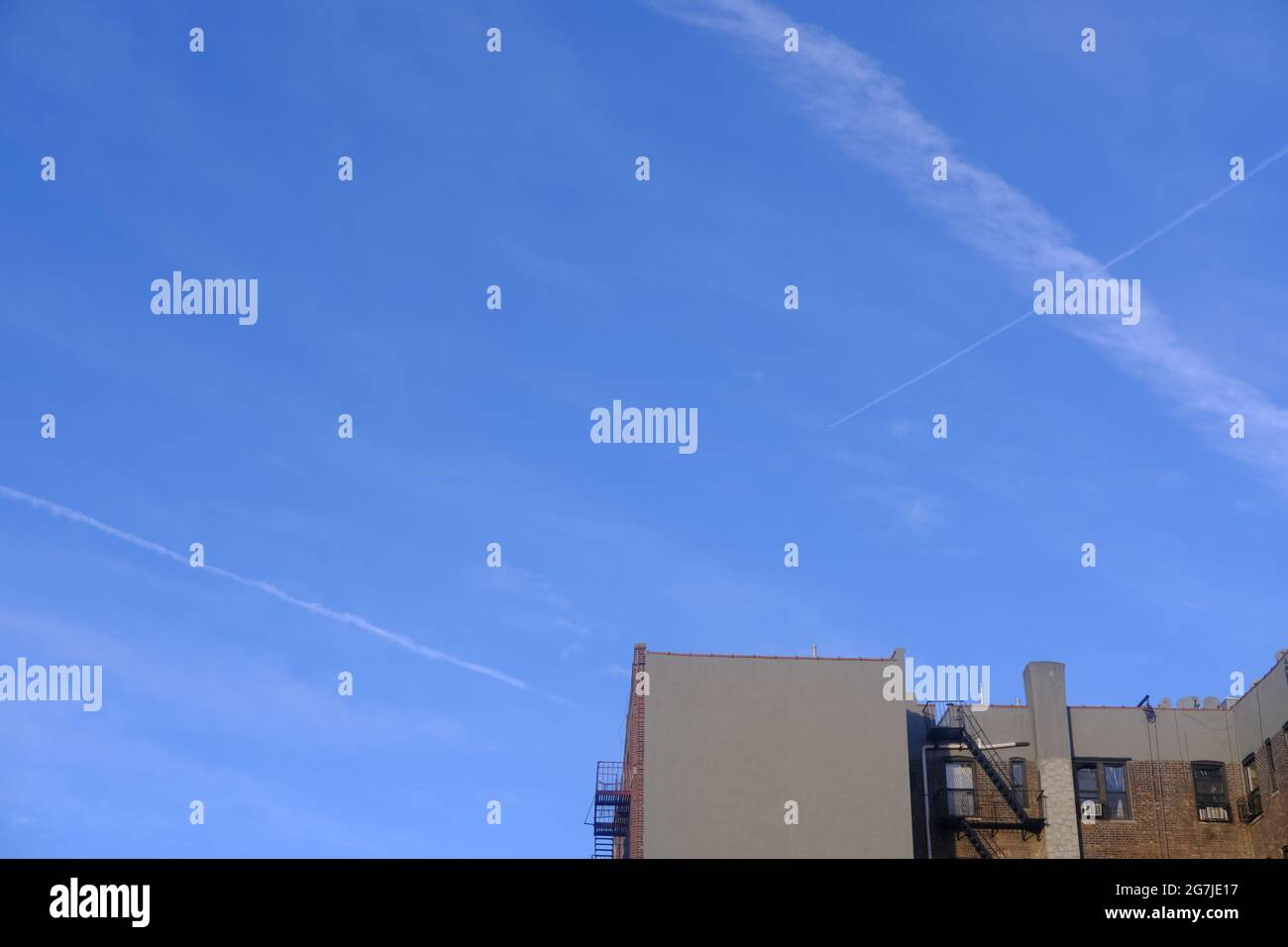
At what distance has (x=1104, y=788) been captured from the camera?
55.0m

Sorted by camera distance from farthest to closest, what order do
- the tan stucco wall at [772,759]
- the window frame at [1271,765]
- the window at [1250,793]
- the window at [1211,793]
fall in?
1. the window at [1211,793]
2. the window at [1250,793]
3. the window frame at [1271,765]
4. the tan stucco wall at [772,759]

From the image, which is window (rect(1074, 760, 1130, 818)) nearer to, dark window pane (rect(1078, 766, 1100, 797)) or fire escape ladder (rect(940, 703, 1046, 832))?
dark window pane (rect(1078, 766, 1100, 797))

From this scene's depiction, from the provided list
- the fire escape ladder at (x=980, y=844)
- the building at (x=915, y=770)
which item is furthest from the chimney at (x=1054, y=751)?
the fire escape ladder at (x=980, y=844)

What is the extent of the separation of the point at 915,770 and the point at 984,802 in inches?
104

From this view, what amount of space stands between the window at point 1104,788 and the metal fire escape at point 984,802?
2.05m

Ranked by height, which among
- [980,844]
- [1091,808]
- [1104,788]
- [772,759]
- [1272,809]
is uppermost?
[772,759]

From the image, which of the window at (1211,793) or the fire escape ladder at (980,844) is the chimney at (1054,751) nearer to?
the fire escape ladder at (980,844)

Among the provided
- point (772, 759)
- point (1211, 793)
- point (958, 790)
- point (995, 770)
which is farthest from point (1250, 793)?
point (772, 759)

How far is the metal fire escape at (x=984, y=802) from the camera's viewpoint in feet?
174

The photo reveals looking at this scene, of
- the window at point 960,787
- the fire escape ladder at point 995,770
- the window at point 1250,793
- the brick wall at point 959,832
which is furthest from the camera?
the window at point 1250,793

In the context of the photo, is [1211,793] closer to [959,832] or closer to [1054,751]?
[1054,751]
